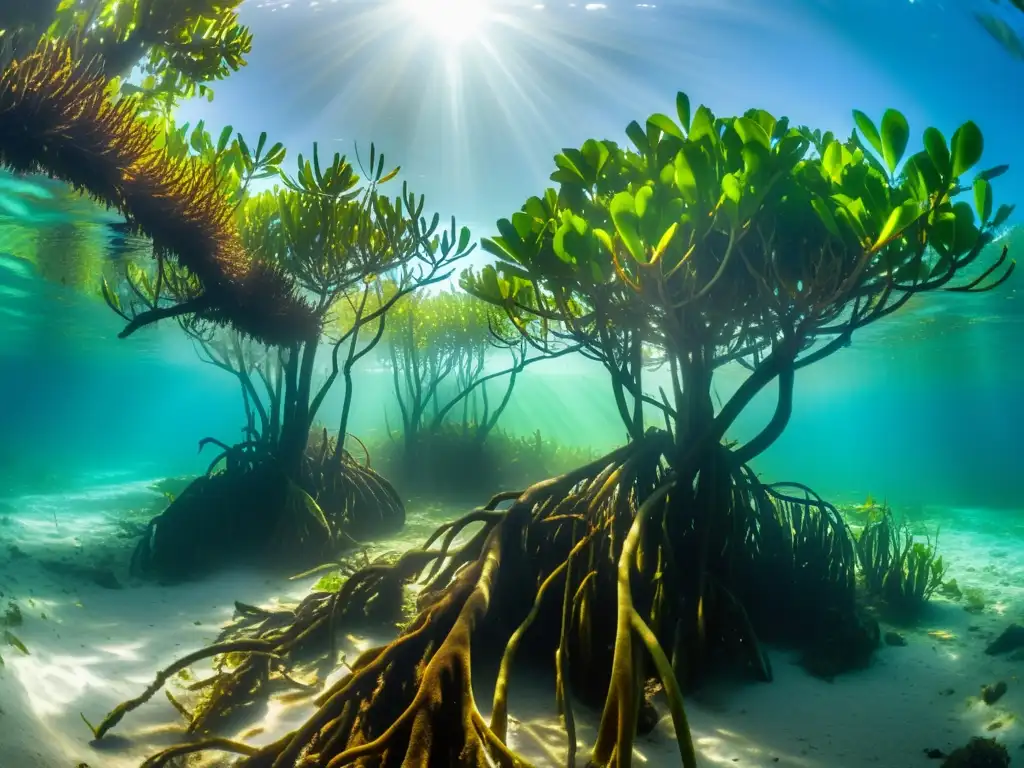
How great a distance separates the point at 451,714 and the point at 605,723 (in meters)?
0.65

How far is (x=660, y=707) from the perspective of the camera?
11.2 ft

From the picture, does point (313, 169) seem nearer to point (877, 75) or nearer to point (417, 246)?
point (417, 246)

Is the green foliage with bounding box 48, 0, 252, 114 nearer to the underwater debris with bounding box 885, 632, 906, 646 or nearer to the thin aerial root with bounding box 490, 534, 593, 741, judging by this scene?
the thin aerial root with bounding box 490, 534, 593, 741

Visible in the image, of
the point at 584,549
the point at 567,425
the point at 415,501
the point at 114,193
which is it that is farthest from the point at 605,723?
the point at 567,425

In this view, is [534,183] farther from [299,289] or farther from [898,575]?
[898,575]

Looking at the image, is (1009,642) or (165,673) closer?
(165,673)

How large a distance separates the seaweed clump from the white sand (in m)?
3.04

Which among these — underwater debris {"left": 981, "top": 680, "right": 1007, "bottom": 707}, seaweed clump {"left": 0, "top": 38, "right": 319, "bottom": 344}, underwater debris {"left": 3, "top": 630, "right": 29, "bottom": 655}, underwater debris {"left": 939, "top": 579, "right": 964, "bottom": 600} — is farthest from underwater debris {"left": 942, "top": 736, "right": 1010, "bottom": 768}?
seaweed clump {"left": 0, "top": 38, "right": 319, "bottom": 344}

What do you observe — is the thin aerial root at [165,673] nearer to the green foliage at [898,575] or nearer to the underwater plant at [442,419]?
the green foliage at [898,575]

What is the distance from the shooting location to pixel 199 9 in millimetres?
5543

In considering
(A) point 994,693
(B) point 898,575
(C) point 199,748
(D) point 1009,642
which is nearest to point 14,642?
(C) point 199,748

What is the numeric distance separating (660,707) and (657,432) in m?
2.13

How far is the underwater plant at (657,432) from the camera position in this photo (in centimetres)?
259

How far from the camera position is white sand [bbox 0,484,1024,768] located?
2.87 meters
